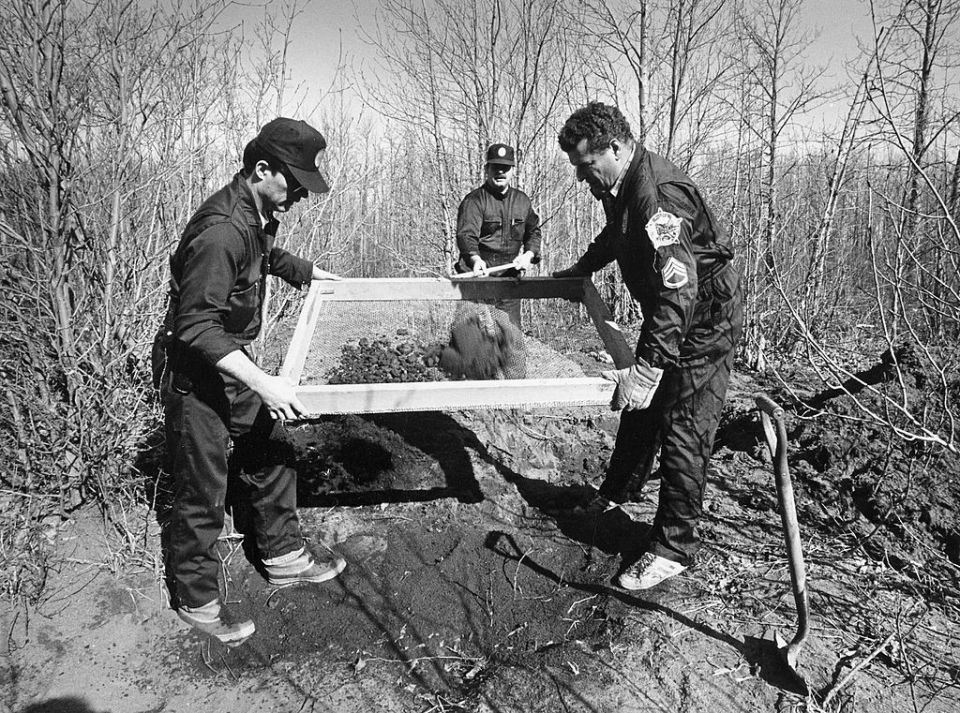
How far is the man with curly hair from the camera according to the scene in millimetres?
2611

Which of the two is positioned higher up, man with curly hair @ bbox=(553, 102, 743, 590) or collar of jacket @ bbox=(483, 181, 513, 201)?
collar of jacket @ bbox=(483, 181, 513, 201)

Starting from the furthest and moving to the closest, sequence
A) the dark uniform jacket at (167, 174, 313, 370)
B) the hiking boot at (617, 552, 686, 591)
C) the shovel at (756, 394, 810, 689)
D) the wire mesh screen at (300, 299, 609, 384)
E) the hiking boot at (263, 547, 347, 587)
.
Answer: the wire mesh screen at (300, 299, 609, 384)
the hiking boot at (263, 547, 347, 587)
the hiking boot at (617, 552, 686, 591)
the dark uniform jacket at (167, 174, 313, 370)
the shovel at (756, 394, 810, 689)

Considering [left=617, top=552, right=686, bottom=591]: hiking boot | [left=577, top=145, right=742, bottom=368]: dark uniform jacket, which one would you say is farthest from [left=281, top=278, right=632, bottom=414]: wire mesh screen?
[left=617, top=552, right=686, bottom=591]: hiking boot

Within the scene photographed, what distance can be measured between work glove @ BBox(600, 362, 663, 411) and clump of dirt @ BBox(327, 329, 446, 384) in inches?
58.9

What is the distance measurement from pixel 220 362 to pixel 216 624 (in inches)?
47.8

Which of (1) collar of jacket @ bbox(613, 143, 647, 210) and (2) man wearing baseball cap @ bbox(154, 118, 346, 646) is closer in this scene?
(2) man wearing baseball cap @ bbox(154, 118, 346, 646)

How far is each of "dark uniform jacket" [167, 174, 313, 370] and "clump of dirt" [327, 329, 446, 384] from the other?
1.20m

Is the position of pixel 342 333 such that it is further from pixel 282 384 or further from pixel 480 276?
pixel 282 384

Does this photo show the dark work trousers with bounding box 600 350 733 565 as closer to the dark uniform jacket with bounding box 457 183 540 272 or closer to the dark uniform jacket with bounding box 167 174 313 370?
the dark uniform jacket with bounding box 167 174 313 370

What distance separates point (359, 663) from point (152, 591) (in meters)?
1.11

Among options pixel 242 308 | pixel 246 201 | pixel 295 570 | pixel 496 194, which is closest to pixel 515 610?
pixel 295 570

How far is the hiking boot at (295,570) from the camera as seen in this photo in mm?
3004

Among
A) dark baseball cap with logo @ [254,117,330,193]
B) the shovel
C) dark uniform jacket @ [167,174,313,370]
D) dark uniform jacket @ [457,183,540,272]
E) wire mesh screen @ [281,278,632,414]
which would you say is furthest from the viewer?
dark uniform jacket @ [457,183,540,272]

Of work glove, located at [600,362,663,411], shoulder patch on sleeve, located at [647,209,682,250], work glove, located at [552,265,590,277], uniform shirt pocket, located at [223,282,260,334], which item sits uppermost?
shoulder patch on sleeve, located at [647,209,682,250]
